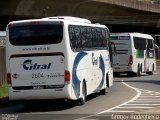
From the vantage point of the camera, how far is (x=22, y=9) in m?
59.5

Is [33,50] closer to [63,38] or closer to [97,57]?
[63,38]

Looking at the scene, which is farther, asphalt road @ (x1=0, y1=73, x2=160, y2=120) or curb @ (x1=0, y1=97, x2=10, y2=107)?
curb @ (x1=0, y1=97, x2=10, y2=107)

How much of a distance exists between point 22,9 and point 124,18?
941 inches

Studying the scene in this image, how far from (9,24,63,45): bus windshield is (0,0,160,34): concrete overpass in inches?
1430

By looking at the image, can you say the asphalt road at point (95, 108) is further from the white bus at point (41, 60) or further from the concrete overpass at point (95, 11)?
the concrete overpass at point (95, 11)

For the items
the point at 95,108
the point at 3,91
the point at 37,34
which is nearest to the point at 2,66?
the point at 3,91

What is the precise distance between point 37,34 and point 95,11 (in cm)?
5430

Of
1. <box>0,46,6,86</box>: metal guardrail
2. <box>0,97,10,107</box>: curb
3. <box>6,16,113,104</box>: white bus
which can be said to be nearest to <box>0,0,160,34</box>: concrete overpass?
<box>0,46,6,86</box>: metal guardrail

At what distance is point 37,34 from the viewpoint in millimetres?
21188

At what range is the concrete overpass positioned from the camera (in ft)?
195

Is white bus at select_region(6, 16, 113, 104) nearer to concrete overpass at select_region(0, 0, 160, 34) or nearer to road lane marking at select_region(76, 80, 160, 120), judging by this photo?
road lane marking at select_region(76, 80, 160, 120)

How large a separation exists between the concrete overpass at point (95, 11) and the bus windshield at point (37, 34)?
36.3m

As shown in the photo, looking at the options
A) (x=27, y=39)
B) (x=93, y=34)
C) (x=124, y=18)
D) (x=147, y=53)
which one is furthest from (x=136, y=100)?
(x=124, y=18)

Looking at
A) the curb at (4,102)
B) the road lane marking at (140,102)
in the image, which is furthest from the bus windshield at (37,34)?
the road lane marking at (140,102)
